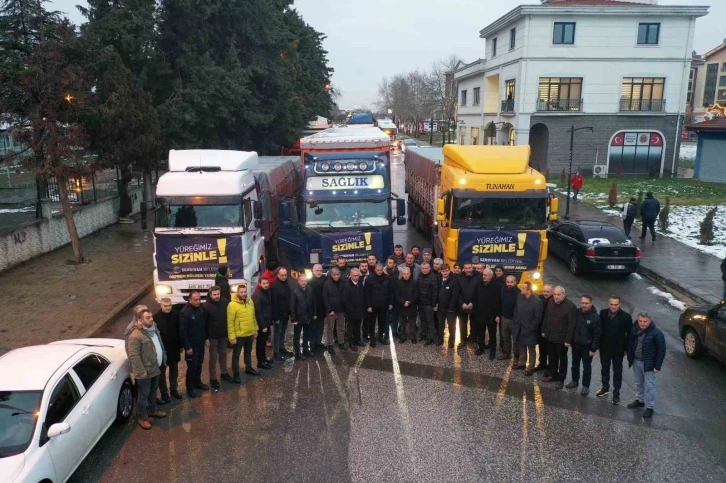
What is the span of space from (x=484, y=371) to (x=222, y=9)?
22.2m

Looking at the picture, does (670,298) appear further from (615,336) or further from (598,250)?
(615,336)

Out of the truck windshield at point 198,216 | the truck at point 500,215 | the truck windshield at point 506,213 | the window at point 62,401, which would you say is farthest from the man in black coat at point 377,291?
the window at point 62,401

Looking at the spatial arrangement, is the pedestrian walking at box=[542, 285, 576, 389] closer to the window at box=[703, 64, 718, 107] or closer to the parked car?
the parked car

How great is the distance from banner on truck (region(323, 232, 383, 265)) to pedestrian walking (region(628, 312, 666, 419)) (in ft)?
20.5

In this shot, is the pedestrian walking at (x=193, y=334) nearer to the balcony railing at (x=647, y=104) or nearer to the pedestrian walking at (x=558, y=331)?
the pedestrian walking at (x=558, y=331)

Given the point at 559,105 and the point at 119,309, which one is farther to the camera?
the point at 559,105

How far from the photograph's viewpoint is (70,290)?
1455cm

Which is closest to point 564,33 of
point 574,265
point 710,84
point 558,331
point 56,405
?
point 574,265

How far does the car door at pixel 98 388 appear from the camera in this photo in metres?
7.14

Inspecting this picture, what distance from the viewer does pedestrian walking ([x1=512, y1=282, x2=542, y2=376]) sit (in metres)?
9.24

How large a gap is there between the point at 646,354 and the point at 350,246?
6.83 metres

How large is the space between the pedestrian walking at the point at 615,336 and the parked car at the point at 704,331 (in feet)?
7.50

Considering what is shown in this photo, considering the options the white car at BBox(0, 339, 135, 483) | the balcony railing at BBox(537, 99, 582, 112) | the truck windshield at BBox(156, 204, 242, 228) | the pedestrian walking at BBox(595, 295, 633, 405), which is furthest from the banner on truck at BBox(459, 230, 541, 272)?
the balcony railing at BBox(537, 99, 582, 112)

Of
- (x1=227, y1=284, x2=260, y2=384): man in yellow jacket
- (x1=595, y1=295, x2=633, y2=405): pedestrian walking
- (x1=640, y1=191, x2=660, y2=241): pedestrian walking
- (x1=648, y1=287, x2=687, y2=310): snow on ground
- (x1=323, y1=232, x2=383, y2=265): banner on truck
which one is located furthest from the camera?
(x1=640, y1=191, x2=660, y2=241): pedestrian walking
